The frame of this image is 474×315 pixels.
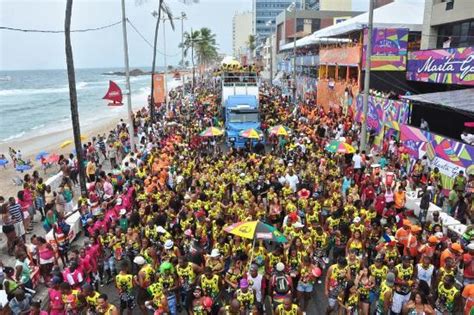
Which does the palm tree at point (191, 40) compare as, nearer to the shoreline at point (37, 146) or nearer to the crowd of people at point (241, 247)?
the shoreline at point (37, 146)

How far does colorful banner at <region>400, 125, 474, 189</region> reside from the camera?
15.1m

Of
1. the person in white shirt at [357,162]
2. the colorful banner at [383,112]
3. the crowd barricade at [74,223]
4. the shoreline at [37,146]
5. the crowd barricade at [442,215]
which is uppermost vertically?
the colorful banner at [383,112]

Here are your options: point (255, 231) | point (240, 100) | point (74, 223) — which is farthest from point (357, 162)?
point (240, 100)

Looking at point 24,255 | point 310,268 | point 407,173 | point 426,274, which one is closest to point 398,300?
point 426,274

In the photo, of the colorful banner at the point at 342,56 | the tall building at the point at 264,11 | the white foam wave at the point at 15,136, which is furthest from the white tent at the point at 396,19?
the tall building at the point at 264,11

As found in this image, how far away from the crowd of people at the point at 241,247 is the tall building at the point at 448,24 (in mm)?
10302

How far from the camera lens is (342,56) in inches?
1248

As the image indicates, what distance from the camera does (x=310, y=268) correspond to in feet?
26.0

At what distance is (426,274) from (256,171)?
724cm

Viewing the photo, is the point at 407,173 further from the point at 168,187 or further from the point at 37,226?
the point at 37,226

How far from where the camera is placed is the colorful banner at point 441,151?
15.1m

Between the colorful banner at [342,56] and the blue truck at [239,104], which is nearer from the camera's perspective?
the blue truck at [239,104]

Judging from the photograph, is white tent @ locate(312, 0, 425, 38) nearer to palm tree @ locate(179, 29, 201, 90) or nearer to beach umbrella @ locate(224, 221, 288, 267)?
beach umbrella @ locate(224, 221, 288, 267)

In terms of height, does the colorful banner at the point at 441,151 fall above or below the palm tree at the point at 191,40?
below
